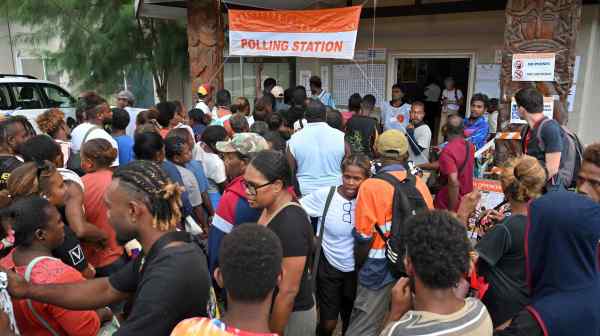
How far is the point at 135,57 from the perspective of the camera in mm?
10562

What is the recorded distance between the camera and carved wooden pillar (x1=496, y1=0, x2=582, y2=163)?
16.1ft

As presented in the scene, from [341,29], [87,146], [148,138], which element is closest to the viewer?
[87,146]

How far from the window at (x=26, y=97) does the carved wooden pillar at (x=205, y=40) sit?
406 centimetres

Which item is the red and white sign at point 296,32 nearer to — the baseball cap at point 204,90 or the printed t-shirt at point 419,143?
the baseball cap at point 204,90

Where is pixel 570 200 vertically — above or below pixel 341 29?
below

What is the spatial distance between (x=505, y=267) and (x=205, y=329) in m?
1.54

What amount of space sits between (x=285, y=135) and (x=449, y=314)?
3.69m

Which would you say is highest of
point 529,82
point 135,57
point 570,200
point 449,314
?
point 135,57

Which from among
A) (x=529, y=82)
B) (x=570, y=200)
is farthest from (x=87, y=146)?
(x=529, y=82)

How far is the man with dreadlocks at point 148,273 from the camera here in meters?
1.50

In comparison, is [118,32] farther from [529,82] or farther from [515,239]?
[515,239]

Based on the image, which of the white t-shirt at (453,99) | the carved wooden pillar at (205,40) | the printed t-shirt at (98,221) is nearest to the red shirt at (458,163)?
the printed t-shirt at (98,221)

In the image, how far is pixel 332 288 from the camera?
307 cm

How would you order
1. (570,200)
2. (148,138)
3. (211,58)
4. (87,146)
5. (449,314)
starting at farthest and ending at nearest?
(211,58) < (148,138) < (87,146) < (570,200) < (449,314)
